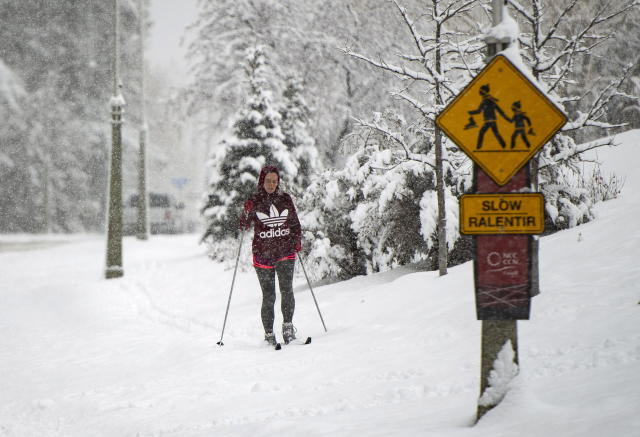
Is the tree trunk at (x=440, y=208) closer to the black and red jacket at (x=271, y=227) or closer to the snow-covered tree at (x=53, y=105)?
the black and red jacket at (x=271, y=227)

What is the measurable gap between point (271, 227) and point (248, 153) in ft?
32.7

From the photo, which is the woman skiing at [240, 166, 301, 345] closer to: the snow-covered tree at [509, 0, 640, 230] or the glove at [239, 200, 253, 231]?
the glove at [239, 200, 253, 231]

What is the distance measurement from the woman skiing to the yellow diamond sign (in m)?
3.33

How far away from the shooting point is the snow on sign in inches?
121

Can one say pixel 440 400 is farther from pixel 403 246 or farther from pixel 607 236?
pixel 403 246

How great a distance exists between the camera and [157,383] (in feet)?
17.8

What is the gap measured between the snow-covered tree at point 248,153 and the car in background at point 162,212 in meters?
12.2

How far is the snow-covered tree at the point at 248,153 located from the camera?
15.6 metres

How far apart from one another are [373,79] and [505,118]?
56.0 ft

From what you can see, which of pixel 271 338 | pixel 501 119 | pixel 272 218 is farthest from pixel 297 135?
pixel 501 119

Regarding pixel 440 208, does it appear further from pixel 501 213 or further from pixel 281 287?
pixel 501 213

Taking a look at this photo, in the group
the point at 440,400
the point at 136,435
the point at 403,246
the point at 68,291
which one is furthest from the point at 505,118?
the point at 68,291

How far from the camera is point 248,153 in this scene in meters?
15.9

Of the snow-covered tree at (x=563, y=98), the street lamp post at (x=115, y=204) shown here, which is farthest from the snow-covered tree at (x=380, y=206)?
the street lamp post at (x=115, y=204)
